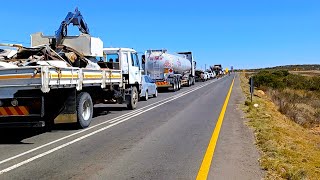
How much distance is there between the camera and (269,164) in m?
7.30

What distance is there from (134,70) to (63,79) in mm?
8247

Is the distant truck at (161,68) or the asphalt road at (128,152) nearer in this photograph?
the asphalt road at (128,152)

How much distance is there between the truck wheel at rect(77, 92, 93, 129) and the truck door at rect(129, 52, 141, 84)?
570 cm

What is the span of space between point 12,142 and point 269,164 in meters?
6.27

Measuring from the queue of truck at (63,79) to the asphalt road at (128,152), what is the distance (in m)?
0.62

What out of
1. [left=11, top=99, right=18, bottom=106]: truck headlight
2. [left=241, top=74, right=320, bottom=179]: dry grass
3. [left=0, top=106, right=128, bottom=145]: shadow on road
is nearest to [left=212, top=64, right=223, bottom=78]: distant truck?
[left=0, top=106, right=128, bottom=145]: shadow on road

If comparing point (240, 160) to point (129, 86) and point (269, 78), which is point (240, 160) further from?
point (269, 78)

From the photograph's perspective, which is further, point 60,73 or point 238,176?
point 60,73

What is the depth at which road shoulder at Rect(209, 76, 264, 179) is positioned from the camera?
6776 mm

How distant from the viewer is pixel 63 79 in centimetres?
1092

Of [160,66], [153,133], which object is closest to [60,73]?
[153,133]

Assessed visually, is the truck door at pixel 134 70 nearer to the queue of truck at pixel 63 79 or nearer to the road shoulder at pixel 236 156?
the queue of truck at pixel 63 79

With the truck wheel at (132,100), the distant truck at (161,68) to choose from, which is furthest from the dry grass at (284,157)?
the distant truck at (161,68)

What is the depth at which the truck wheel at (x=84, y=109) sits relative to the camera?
1202 centimetres
